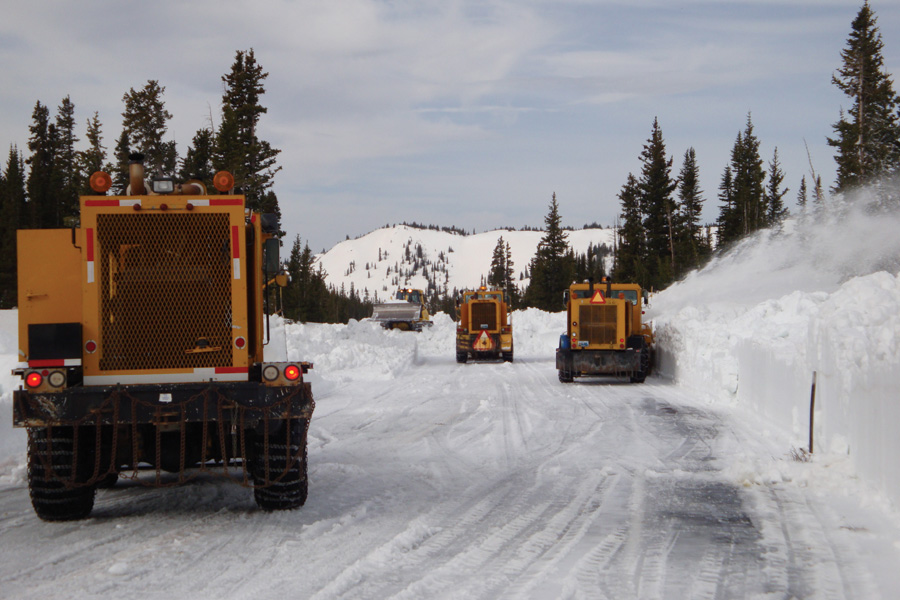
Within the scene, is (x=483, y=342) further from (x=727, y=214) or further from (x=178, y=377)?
(x=727, y=214)

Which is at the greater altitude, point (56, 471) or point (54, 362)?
point (54, 362)

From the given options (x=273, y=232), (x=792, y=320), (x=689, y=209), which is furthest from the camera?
(x=689, y=209)

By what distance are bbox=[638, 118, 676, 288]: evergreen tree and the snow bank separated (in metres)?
35.3

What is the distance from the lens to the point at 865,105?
138 ft

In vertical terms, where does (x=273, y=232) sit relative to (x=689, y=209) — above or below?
below

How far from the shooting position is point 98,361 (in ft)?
21.9

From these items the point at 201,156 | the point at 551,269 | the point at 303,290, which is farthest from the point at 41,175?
the point at 551,269

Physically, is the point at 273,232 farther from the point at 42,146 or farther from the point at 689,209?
the point at 42,146

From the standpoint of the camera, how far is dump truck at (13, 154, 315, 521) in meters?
6.48

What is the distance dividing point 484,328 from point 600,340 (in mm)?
9791

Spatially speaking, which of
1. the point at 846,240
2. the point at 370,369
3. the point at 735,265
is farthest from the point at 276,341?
the point at 735,265

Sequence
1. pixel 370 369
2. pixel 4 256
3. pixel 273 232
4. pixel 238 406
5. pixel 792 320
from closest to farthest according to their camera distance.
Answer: pixel 238 406
pixel 273 232
pixel 792 320
pixel 370 369
pixel 4 256

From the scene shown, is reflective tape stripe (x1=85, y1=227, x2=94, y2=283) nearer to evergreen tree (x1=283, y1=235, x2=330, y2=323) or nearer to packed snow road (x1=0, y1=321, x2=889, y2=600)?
packed snow road (x1=0, y1=321, x2=889, y2=600)

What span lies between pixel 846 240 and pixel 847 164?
13097mm
